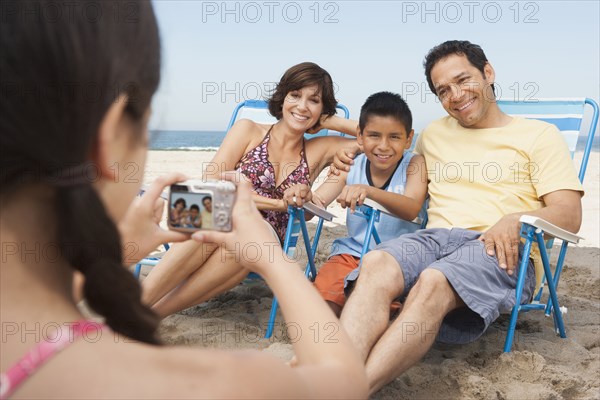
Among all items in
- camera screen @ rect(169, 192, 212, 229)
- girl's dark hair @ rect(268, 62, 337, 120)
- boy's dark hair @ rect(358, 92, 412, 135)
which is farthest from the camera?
girl's dark hair @ rect(268, 62, 337, 120)

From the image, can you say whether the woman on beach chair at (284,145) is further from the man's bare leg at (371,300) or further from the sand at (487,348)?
the man's bare leg at (371,300)

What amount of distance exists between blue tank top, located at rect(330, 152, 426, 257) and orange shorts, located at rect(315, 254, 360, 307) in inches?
2.1

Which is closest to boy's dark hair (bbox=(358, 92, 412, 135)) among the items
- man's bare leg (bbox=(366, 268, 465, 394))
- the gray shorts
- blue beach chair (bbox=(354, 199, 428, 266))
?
blue beach chair (bbox=(354, 199, 428, 266))

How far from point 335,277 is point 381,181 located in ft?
2.02

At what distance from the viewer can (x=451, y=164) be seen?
3.38m

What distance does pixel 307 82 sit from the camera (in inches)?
146

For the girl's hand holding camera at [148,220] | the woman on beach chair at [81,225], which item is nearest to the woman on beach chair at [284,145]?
the girl's hand holding camera at [148,220]

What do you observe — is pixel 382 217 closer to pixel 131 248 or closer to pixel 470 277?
pixel 470 277

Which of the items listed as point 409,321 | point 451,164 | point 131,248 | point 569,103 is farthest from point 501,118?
point 131,248

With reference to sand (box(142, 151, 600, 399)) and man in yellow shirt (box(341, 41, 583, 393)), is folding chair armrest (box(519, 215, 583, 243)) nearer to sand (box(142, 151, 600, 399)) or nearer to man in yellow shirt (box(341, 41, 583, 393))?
man in yellow shirt (box(341, 41, 583, 393))

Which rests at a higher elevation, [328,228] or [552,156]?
[552,156]

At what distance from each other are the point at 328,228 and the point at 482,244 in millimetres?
3028

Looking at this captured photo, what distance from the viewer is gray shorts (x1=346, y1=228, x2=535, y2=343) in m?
2.69

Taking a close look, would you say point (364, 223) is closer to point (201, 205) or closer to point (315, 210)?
point (315, 210)
